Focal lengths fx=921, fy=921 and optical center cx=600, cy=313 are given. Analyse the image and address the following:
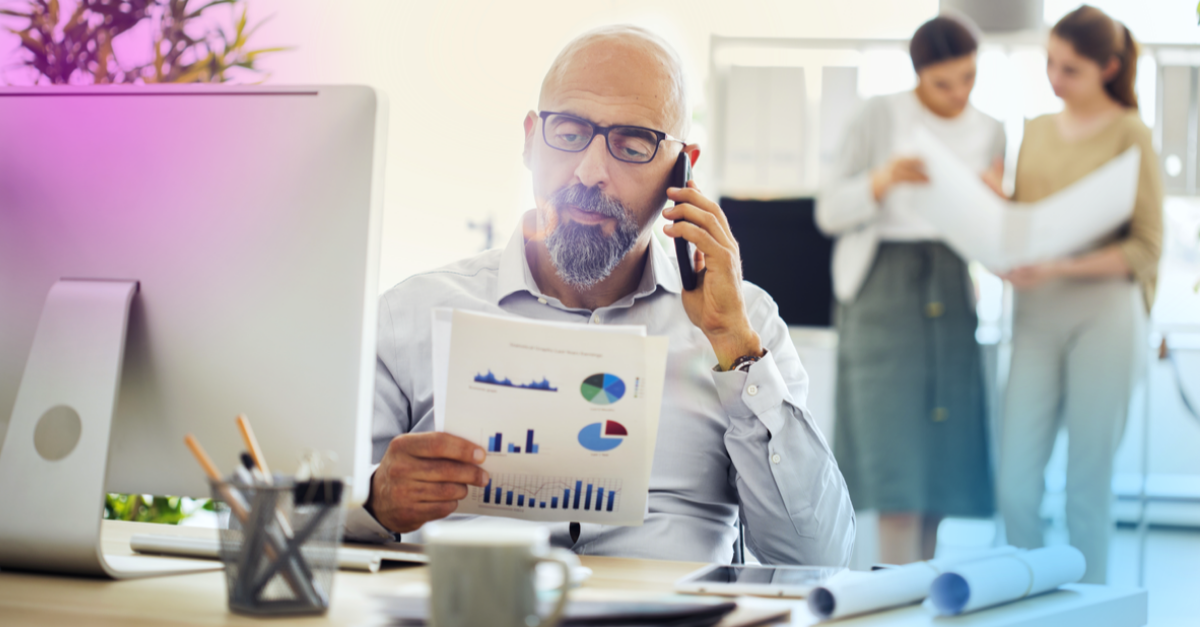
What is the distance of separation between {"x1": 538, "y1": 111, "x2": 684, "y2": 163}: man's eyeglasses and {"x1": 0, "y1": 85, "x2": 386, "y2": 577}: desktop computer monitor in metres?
0.60

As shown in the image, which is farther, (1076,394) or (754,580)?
(1076,394)

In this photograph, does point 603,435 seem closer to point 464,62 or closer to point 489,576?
point 489,576

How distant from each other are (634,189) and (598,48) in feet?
0.76

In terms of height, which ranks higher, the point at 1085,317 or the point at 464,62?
the point at 464,62

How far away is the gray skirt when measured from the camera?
2.89 meters

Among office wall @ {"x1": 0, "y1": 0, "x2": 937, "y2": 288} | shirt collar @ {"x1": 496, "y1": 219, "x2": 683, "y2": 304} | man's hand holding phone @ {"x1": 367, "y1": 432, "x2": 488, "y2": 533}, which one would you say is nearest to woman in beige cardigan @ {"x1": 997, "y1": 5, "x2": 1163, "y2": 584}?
office wall @ {"x1": 0, "y1": 0, "x2": 937, "y2": 288}

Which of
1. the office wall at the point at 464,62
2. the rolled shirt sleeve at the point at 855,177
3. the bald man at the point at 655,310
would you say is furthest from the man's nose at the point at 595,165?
the office wall at the point at 464,62

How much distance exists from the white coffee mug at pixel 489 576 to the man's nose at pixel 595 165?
90 cm

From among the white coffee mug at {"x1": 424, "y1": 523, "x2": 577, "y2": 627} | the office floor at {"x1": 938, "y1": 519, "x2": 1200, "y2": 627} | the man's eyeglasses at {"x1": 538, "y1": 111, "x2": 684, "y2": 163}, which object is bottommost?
the office floor at {"x1": 938, "y1": 519, "x2": 1200, "y2": 627}

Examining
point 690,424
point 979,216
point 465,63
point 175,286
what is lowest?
point 690,424

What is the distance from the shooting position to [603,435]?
3.20ft

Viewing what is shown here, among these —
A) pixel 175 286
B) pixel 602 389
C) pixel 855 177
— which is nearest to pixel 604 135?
pixel 602 389

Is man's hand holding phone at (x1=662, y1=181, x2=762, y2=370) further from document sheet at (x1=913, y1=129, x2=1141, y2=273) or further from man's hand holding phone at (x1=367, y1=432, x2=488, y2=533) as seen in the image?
document sheet at (x1=913, y1=129, x2=1141, y2=273)

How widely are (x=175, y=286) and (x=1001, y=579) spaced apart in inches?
30.1
